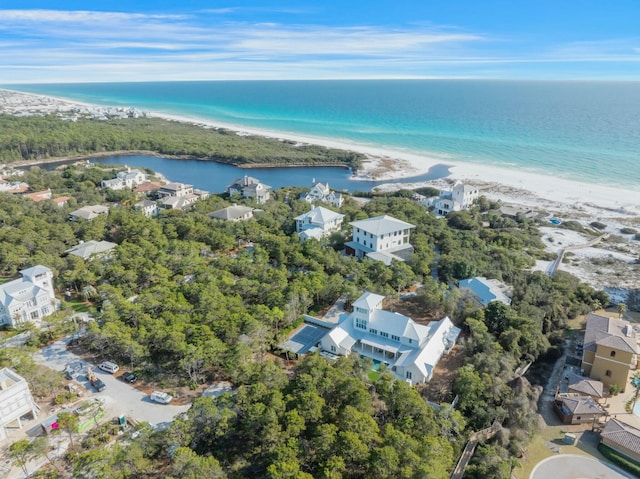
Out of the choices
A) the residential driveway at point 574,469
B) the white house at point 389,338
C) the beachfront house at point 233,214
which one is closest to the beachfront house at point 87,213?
the beachfront house at point 233,214

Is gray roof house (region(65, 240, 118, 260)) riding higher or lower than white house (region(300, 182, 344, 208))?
lower

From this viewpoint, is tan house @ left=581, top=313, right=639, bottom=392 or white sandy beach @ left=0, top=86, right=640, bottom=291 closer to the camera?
tan house @ left=581, top=313, right=639, bottom=392

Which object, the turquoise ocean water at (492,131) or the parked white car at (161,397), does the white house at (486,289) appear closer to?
the parked white car at (161,397)

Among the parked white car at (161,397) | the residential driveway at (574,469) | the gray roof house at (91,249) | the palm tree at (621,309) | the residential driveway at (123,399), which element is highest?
the palm tree at (621,309)

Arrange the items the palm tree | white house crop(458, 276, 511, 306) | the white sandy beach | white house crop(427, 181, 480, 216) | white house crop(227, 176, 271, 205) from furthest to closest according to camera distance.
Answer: white house crop(227, 176, 271, 205), white house crop(427, 181, 480, 216), the white sandy beach, the palm tree, white house crop(458, 276, 511, 306)

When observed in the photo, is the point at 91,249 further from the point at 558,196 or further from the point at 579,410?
the point at 558,196

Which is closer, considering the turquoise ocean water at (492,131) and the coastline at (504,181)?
the coastline at (504,181)

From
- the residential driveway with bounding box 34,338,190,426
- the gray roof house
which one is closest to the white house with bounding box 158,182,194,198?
the gray roof house

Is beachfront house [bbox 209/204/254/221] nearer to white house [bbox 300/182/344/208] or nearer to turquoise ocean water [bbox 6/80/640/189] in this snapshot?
white house [bbox 300/182/344/208]
